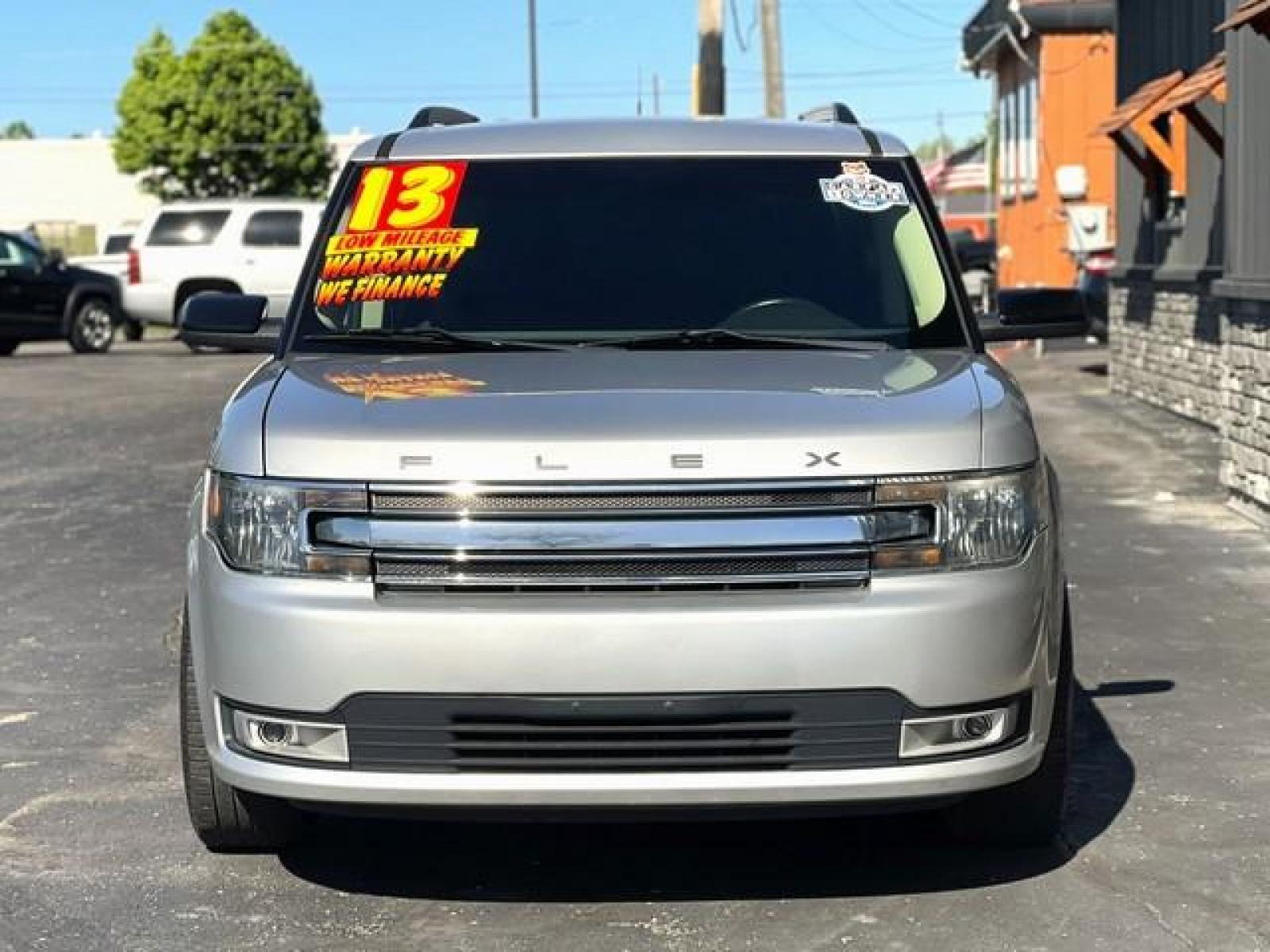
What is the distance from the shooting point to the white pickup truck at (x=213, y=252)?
2870 centimetres

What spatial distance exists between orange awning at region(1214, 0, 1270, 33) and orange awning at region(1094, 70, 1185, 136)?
6448 mm

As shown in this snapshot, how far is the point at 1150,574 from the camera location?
9.52m

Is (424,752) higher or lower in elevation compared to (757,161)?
lower

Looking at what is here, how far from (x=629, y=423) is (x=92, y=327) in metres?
25.5

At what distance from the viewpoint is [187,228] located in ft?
95.5

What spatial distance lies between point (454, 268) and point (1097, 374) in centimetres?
1695

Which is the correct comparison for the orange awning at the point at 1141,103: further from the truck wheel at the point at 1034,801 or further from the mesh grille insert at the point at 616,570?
the mesh grille insert at the point at 616,570

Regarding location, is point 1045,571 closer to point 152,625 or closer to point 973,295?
point 152,625

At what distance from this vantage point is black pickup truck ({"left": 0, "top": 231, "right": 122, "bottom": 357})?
1087 inches

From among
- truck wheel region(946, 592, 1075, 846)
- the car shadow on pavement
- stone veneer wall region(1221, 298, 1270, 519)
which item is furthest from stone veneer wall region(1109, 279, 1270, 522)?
truck wheel region(946, 592, 1075, 846)

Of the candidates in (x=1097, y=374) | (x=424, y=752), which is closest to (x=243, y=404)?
(x=424, y=752)

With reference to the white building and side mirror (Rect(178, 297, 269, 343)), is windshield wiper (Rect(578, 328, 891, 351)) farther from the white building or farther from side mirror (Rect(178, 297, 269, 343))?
the white building

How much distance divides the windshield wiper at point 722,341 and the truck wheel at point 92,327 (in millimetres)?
24139

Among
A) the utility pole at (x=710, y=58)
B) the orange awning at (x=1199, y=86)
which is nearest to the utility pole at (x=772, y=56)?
the utility pole at (x=710, y=58)
